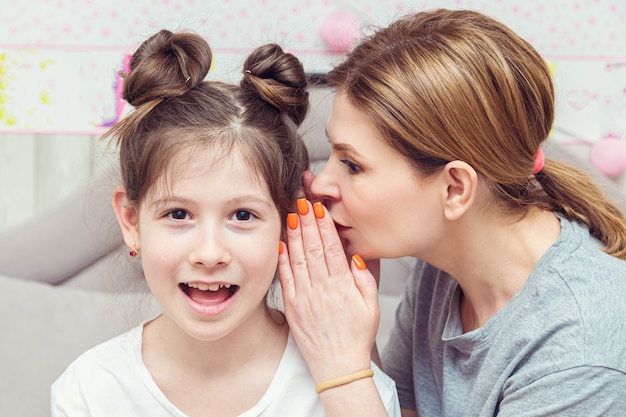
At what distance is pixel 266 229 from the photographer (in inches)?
48.2

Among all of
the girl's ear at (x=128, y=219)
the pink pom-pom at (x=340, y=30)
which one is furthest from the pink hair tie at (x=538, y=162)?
the pink pom-pom at (x=340, y=30)

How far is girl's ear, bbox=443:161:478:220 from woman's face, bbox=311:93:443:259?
2cm

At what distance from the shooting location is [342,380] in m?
1.24

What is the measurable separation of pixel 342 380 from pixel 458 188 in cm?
38

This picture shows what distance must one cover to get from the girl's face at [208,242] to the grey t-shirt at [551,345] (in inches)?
17.5

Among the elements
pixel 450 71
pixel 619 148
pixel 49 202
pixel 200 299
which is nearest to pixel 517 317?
pixel 450 71

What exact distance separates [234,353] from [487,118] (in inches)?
23.6

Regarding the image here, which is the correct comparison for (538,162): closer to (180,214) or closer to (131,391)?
(180,214)

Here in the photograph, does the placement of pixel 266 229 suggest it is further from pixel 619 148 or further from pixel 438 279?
pixel 619 148

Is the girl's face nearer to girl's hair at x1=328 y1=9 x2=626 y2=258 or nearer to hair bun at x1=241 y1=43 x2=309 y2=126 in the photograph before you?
hair bun at x1=241 y1=43 x2=309 y2=126

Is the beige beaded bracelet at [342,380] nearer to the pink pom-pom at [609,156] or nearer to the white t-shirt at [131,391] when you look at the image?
the white t-shirt at [131,391]

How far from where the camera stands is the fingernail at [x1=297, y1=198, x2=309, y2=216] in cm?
130

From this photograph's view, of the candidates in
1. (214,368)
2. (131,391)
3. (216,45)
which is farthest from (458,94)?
(216,45)

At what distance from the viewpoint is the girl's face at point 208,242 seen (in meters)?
1.16
